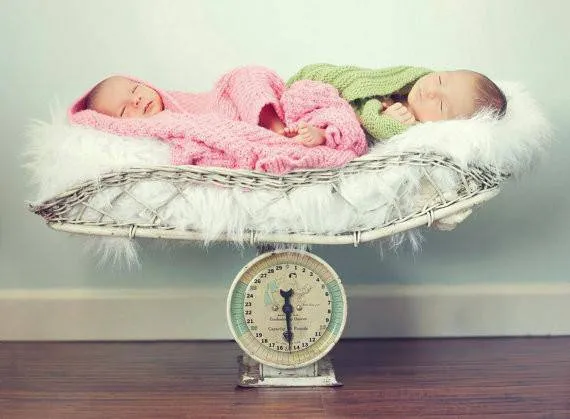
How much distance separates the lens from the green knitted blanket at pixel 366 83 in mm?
1544

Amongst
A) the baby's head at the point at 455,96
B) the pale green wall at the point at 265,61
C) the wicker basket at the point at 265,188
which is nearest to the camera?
the wicker basket at the point at 265,188

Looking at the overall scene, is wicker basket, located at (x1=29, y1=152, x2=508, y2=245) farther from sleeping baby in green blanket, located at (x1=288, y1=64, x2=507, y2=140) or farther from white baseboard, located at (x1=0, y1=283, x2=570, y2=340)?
white baseboard, located at (x1=0, y1=283, x2=570, y2=340)

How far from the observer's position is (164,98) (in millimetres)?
1577

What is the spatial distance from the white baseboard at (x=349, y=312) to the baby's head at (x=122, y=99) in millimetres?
531

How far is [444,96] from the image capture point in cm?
151

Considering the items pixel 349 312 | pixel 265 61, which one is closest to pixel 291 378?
pixel 349 312

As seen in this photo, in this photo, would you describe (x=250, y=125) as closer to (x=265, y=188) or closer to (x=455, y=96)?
(x=265, y=188)

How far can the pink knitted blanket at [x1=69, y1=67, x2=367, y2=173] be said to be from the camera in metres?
1.38

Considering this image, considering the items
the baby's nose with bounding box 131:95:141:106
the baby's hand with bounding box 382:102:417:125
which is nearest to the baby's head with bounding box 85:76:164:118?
the baby's nose with bounding box 131:95:141:106

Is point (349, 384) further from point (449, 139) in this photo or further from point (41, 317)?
point (41, 317)

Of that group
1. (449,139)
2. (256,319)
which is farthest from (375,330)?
(449,139)

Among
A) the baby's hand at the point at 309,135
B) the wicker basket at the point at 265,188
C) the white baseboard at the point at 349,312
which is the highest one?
the baby's hand at the point at 309,135

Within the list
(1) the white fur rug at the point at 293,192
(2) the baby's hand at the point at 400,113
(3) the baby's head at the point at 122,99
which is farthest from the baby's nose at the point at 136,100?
(2) the baby's hand at the point at 400,113

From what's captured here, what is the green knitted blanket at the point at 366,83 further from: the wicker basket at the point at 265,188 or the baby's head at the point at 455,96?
the wicker basket at the point at 265,188
